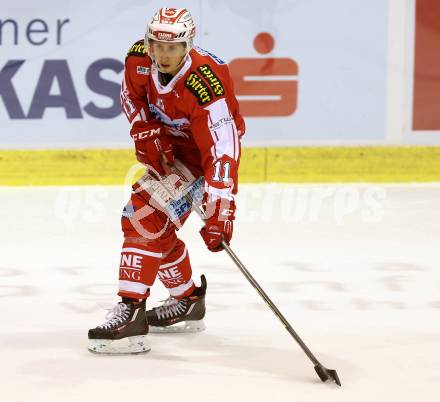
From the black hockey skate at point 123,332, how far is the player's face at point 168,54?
779 mm

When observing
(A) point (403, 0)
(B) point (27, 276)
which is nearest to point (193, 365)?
(B) point (27, 276)

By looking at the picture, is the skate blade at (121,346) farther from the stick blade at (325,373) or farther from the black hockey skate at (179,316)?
the stick blade at (325,373)

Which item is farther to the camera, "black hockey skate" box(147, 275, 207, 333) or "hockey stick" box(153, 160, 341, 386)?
"black hockey skate" box(147, 275, 207, 333)

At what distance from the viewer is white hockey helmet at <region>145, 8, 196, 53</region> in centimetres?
387

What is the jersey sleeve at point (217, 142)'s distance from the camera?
3900mm

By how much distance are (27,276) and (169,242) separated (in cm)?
122

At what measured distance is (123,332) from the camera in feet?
13.1

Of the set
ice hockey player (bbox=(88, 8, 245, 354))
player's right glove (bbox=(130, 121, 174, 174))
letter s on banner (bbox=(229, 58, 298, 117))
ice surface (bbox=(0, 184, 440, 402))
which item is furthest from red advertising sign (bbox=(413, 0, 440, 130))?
player's right glove (bbox=(130, 121, 174, 174))

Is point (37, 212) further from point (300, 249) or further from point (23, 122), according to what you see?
point (300, 249)

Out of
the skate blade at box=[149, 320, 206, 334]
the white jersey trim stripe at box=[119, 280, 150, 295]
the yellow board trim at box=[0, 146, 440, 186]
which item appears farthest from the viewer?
the yellow board trim at box=[0, 146, 440, 186]

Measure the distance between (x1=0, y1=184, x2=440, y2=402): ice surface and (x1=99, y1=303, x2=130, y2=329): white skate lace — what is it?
0.13 m

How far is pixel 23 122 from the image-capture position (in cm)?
735

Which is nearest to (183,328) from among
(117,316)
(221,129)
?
(117,316)

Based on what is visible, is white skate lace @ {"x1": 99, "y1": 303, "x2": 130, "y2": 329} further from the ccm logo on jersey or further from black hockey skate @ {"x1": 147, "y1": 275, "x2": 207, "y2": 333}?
the ccm logo on jersey
